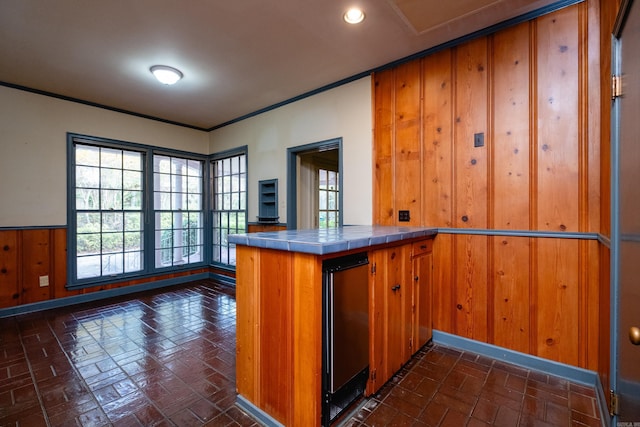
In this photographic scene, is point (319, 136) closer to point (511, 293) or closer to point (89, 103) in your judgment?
point (511, 293)

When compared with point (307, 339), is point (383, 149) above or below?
above

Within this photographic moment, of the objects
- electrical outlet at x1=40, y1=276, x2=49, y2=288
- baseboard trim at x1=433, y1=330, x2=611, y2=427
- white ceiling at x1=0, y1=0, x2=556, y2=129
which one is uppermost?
white ceiling at x1=0, y1=0, x2=556, y2=129

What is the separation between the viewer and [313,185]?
15.8 feet

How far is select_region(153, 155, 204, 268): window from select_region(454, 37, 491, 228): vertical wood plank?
470 cm

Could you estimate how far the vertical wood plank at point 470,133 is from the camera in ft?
8.57

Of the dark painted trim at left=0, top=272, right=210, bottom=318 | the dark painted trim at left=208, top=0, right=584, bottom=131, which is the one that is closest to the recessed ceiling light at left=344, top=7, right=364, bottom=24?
the dark painted trim at left=208, top=0, right=584, bottom=131

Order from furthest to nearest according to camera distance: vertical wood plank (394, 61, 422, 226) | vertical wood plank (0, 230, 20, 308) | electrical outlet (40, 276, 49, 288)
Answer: electrical outlet (40, 276, 49, 288)
vertical wood plank (0, 230, 20, 308)
vertical wood plank (394, 61, 422, 226)

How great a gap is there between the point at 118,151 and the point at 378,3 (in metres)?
4.42

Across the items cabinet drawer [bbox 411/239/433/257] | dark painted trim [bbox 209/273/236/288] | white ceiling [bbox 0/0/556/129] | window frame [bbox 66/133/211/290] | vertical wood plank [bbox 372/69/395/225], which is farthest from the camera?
dark painted trim [bbox 209/273/236/288]

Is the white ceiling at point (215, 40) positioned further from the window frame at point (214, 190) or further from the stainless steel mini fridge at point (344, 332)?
the stainless steel mini fridge at point (344, 332)

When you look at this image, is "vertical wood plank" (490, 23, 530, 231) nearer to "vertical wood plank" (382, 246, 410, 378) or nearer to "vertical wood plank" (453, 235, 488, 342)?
"vertical wood plank" (453, 235, 488, 342)

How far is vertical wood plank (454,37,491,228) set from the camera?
8.57 feet

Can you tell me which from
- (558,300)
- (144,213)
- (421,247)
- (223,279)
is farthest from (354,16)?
(223,279)

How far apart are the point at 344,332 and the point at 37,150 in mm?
4717
